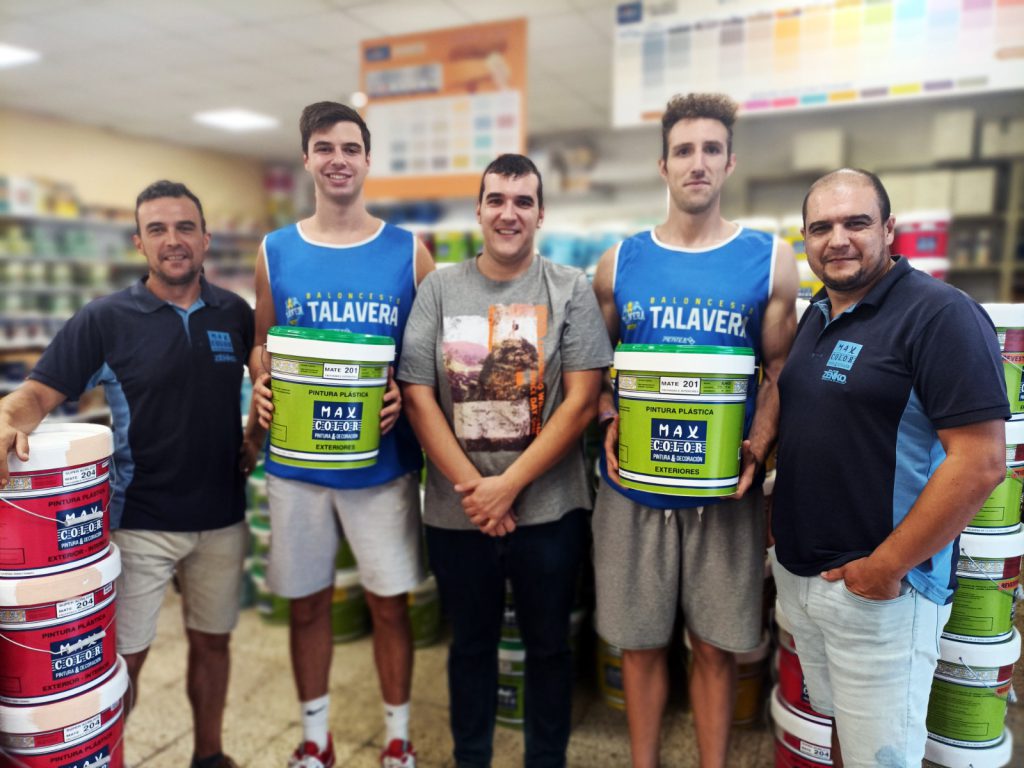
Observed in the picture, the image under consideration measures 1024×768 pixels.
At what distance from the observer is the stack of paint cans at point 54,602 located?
1.45m

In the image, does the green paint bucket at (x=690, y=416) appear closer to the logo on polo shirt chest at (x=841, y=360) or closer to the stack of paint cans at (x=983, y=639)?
the logo on polo shirt chest at (x=841, y=360)

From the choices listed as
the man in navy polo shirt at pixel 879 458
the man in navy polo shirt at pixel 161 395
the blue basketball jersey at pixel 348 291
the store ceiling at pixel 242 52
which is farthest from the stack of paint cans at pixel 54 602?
the store ceiling at pixel 242 52

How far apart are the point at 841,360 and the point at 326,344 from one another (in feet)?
3.51

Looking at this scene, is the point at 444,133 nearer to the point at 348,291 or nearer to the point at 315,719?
the point at 348,291

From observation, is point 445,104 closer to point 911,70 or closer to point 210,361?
point 911,70

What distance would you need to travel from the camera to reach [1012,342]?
1.60 meters

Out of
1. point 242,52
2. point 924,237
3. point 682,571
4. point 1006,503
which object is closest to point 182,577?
point 682,571

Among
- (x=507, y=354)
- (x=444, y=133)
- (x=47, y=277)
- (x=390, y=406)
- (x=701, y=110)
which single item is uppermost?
(x=444, y=133)

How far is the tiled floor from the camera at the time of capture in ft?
7.25

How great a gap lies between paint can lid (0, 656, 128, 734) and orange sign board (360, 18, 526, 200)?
350 cm

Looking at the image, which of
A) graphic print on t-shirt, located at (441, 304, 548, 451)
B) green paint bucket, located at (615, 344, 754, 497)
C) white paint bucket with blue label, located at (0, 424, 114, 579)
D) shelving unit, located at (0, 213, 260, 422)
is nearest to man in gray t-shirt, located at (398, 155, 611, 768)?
graphic print on t-shirt, located at (441, 304, 548, 451)

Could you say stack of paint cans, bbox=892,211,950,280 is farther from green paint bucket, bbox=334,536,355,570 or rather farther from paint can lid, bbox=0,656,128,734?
paint can lid, bbox=0,656,128,734

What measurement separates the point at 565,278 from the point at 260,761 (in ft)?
5.68

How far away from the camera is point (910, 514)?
1.27 meters
